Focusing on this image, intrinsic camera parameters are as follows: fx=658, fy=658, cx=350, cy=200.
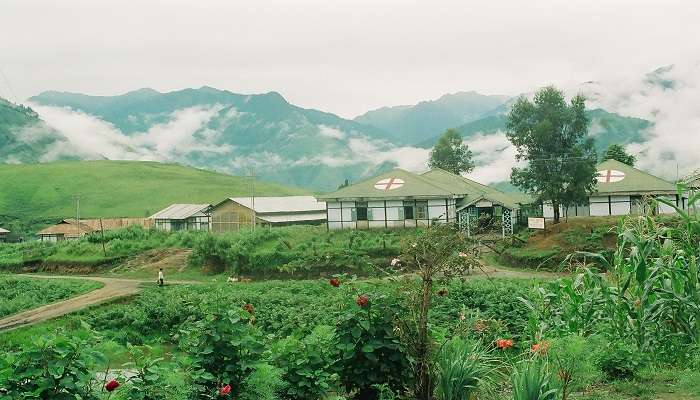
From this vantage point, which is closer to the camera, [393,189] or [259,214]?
[393,189]

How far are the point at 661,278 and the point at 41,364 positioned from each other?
8.32m

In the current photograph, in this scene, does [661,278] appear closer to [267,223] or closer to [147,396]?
[147,396]

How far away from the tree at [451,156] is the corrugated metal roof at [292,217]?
16825 millimetres

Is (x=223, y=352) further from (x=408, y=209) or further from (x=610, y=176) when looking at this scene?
(x=610, y=176)

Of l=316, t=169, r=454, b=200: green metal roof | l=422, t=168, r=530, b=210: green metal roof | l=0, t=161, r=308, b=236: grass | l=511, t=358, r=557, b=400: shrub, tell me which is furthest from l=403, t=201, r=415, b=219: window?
l=0, t=161, r=308, b=236: grass

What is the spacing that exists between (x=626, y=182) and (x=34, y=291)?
3660 centimetres

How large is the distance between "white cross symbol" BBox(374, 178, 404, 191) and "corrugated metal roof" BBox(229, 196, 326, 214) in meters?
12.3

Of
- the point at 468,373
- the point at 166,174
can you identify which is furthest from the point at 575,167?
the point at 166,174

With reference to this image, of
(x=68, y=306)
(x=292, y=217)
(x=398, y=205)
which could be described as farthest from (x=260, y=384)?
(x=292, y=217)

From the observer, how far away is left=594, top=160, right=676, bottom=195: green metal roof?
42.5 m

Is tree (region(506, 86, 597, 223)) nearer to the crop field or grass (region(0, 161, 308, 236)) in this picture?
the crop field

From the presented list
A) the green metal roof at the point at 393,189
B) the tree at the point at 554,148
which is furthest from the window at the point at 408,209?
the tree at the point at 554,148

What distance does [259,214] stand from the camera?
194ft

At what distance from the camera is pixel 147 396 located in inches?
256
